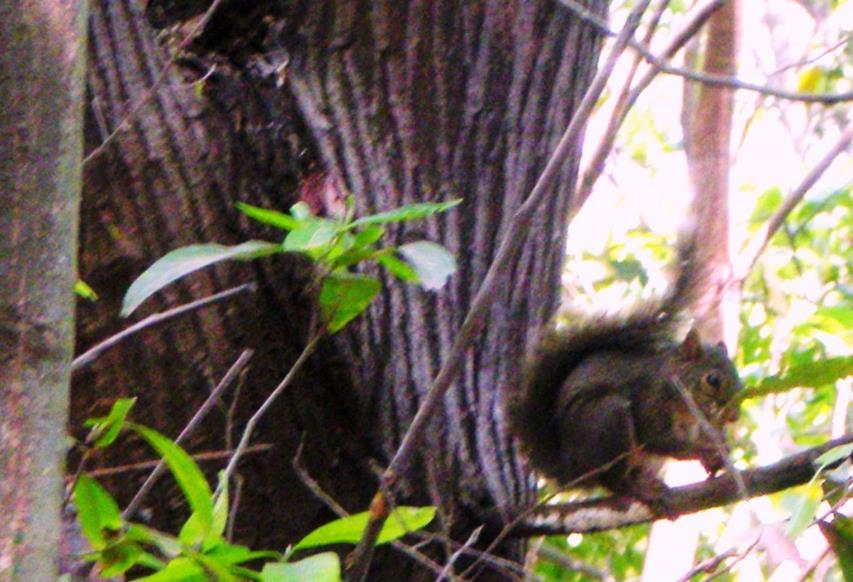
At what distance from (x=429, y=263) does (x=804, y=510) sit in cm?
36

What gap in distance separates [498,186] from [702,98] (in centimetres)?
106

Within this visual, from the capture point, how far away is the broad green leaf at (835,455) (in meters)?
0.92

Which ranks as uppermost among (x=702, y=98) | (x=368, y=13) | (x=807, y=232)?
(x=368, y=13)

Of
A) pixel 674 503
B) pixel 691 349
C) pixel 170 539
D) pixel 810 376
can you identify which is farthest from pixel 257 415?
pixel 691 349

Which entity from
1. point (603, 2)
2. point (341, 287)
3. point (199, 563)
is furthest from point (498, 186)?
point (199, 563)

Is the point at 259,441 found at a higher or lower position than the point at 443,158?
lower

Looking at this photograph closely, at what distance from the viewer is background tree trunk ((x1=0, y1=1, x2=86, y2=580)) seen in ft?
1.50

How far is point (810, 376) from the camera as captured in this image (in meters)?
0.93

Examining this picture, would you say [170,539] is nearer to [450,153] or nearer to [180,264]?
[180,264]

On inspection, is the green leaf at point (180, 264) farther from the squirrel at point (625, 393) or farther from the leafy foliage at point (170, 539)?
the squirrel at point (625, 393)

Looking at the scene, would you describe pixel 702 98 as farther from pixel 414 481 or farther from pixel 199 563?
pixel 199 563

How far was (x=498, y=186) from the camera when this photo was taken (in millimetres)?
1405

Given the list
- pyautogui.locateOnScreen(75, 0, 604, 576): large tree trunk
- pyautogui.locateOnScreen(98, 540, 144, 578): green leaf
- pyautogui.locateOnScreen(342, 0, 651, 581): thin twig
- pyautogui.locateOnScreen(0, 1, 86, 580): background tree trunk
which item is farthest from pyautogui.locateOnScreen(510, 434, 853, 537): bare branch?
pyautogui.locateOnScreen(0, 1, 86, 580): background tree trunk

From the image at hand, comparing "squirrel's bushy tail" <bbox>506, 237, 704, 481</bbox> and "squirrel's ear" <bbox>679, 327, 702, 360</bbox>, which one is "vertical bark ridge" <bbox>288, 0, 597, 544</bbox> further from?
"squirrel's ear" <bbox>679, 327, 702, 360</bbox>
